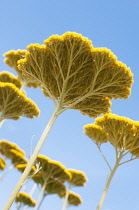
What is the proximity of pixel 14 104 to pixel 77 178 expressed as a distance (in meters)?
12.5

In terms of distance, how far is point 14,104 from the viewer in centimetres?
1412

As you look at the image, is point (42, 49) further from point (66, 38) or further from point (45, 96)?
point (45, 96)

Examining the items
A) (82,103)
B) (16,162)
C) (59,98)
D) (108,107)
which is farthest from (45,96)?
(16,162)

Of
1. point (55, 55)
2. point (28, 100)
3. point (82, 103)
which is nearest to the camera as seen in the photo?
point (55, 55)

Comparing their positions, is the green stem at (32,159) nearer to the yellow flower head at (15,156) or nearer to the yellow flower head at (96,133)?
the yellow flower head at (96,133)

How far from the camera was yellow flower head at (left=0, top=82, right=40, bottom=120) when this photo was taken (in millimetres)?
13633

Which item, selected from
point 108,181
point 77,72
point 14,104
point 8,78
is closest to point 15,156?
point 8,78

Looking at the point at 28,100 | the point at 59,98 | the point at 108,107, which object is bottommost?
the point at 59,98

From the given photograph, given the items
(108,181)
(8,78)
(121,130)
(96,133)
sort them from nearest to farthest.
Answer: (108,181)
(121,130)
(96,133)
(8,78)

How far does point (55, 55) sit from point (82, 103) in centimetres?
244

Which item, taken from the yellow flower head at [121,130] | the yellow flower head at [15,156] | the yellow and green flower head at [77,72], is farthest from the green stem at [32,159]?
the yellow flower head at [15,156]

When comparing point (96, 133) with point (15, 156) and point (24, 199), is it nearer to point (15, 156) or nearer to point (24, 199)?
point (15, 156)

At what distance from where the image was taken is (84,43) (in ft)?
27.6

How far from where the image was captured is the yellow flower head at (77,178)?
22516 millimetres
